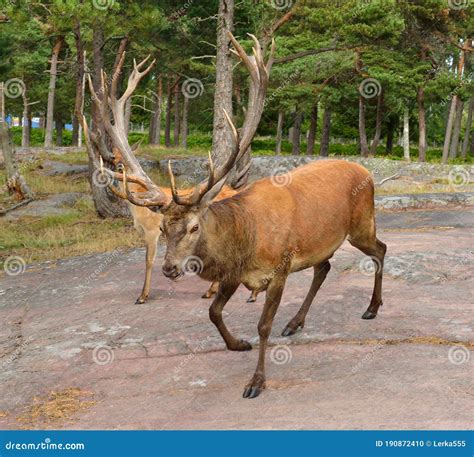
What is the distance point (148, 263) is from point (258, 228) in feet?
11.8

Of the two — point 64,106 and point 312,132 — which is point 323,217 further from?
point 64,106

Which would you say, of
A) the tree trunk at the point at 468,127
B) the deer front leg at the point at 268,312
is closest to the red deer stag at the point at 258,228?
the deer front leg at the point at 268,312

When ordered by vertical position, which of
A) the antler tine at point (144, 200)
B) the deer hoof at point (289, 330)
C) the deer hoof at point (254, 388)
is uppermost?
the antler tine at point (144, 200)

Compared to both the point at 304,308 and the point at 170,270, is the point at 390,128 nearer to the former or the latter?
the point at 304,308

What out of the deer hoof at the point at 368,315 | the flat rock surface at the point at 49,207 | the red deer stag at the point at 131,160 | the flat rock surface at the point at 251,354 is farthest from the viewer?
the flat rock surface at the point at 49,207

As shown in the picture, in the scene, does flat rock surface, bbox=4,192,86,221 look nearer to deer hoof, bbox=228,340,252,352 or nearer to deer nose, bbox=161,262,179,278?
deer hoof, bbox=228,340,252,352

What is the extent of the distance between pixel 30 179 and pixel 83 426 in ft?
64.8

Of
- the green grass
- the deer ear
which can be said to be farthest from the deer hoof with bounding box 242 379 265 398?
the green grass

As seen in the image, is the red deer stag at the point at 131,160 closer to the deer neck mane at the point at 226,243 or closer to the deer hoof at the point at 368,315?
the deer neck mane at the point at 226,243

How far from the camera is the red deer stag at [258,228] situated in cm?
519

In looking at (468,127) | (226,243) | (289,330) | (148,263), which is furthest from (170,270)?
(468,127)

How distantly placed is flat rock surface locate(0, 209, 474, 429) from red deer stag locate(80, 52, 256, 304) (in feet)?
1.71

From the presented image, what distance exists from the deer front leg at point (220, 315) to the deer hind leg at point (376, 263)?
57.7 inches

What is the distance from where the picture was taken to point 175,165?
25.2 metres
